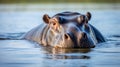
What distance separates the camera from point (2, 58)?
10227 mm

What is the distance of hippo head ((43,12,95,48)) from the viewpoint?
11.3 metres

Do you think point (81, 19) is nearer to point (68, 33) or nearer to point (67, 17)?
point (67, 17)

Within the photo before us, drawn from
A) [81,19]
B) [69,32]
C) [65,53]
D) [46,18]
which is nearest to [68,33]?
[69,32]

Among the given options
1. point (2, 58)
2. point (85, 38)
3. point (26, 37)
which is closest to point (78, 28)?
point (85, 38)

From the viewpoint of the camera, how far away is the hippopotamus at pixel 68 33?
11.3m

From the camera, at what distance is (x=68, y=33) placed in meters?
11.3

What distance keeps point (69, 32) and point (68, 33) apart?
0.07 m

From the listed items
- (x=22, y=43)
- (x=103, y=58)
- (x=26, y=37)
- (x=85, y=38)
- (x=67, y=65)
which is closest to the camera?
(x=67, y=65)

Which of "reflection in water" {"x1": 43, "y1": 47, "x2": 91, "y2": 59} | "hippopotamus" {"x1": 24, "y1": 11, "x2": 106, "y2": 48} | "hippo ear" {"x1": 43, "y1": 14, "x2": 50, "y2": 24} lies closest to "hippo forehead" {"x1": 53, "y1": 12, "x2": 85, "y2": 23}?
"hippopotamus" {"x1": 24, "y1": 11, "x2": 106, "y2": 48}

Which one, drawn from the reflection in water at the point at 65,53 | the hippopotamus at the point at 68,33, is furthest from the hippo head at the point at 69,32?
the reflection in water at the point at 65,53

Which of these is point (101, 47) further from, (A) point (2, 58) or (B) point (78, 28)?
(A) point (2, 58)

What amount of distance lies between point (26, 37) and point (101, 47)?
10.1 ft

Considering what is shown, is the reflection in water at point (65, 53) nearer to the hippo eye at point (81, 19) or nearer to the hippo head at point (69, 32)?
the hippo head at point (69, 32)

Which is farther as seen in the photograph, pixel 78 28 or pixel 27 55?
pixel 78 28
